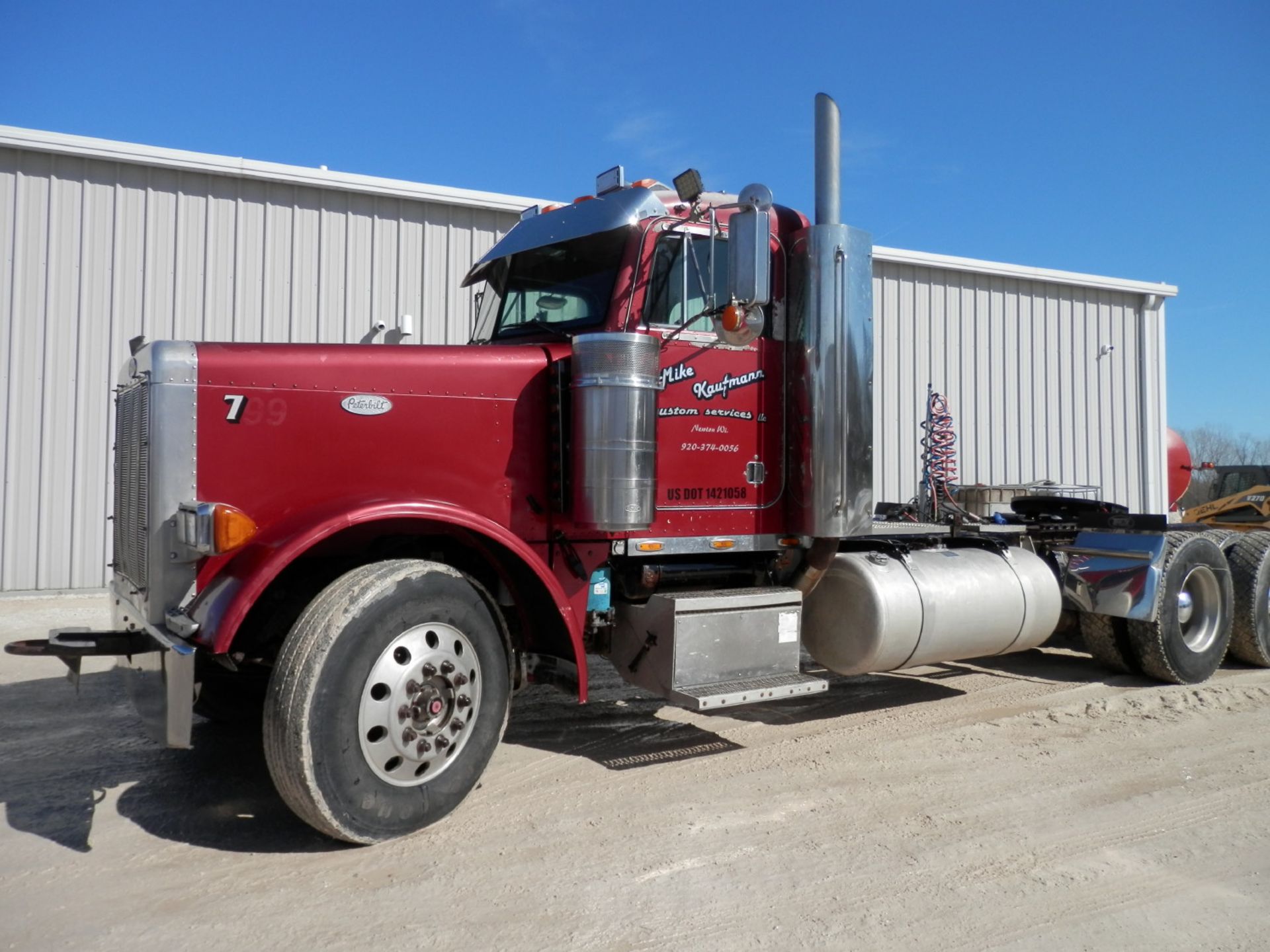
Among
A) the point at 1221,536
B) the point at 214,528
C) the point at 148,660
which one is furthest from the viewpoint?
the point at 1221,536

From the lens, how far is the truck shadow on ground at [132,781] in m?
3.75

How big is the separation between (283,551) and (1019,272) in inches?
540

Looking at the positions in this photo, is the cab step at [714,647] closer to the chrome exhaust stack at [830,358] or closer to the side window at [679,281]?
the chrome exhaust stack at [830,358]

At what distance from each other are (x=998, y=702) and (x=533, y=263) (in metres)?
4.02

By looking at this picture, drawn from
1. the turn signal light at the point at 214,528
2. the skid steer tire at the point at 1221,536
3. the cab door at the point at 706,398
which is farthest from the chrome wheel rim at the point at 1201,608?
the turn signal light at the point at 214,528

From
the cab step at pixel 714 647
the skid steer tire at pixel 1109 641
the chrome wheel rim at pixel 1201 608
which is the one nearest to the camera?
the cab step at pixel 714 647

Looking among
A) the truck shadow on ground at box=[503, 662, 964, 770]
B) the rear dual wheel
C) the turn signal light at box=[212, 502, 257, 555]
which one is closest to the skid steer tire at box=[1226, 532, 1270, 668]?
the rear dual wheel

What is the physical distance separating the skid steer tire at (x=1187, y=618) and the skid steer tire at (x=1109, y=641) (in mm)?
59

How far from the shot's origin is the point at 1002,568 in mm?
6082

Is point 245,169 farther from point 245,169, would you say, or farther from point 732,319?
point 732,319

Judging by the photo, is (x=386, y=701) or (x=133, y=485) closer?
(x=386, y=701)

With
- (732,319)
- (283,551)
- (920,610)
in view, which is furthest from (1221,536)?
(283,551)

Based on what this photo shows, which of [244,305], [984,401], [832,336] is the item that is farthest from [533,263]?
[984,401]

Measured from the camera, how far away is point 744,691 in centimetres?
457
